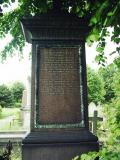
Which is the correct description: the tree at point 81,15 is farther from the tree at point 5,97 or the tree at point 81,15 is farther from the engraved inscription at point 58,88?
the tree at point 5,97

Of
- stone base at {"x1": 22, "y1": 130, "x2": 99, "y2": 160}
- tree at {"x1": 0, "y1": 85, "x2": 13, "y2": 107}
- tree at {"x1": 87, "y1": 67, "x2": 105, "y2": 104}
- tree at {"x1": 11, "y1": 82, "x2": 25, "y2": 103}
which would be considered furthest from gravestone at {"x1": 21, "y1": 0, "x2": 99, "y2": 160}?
tree at {"x1": 11, "y1": 82, "x2": 25, "y2": 103}

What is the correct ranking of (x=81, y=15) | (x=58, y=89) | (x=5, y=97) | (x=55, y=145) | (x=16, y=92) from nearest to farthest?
(x=81, y=15) → (x=55, y=145) → (x=58, y=89) → (x=5, y=97) → (x=16, y=92)

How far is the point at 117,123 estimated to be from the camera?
3934 mm

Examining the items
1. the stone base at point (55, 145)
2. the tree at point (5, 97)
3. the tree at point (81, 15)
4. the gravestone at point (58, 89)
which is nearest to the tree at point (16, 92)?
the tree at point (5, 97)

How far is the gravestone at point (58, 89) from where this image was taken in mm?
6496

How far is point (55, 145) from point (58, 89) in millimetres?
1096

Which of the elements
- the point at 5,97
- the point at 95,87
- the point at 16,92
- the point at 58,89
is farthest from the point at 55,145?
the point at 16,92

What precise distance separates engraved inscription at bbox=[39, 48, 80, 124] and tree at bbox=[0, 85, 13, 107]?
2371 inches

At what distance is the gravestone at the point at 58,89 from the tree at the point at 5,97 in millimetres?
60146

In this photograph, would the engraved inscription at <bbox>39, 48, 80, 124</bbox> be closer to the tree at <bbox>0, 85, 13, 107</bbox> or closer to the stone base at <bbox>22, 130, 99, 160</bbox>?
the stone base at <bbox>22, 130, 99, 160</bbox>

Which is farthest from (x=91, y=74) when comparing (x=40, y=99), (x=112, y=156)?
(x=112, y=156)

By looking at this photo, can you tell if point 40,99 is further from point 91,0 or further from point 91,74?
point 91,74

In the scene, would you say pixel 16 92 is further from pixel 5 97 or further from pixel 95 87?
pixel 95 87

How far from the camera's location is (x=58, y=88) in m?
6.75
